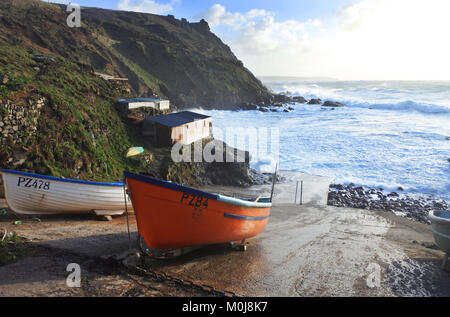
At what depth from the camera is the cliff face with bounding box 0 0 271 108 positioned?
38906 millimetres

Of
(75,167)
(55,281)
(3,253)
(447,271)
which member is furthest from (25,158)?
(447,271)

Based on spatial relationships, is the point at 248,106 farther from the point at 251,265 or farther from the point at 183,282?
the point at 183,282

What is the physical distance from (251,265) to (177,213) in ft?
9.07

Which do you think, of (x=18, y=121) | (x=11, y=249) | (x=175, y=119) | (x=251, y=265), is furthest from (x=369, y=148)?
(x=11, y=249)

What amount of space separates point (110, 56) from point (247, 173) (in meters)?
39.9

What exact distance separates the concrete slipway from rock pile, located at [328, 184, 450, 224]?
20.3ft

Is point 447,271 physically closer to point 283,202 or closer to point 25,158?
point 283,202

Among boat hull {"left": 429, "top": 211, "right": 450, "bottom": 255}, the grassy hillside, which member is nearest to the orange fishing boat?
boat hull {"left": 429, "top": 211, "right": 450, "bottom": 255}

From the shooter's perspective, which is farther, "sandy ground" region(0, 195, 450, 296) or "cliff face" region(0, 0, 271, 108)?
"cliff face" region(0, 0, 271, 108)

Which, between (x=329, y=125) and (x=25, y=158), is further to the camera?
(x=329, y=125)

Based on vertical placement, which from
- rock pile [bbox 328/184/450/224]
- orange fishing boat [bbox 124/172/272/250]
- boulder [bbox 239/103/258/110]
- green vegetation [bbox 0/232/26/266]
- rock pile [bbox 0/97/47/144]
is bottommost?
rock pile [bbox 328/184/450/224]

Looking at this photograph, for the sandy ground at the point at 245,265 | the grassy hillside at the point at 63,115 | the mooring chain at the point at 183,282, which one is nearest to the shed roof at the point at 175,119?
the grassy hillside at the point at 63,115

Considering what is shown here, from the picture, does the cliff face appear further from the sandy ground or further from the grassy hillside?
the sandy ground

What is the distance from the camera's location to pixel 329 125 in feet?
154
